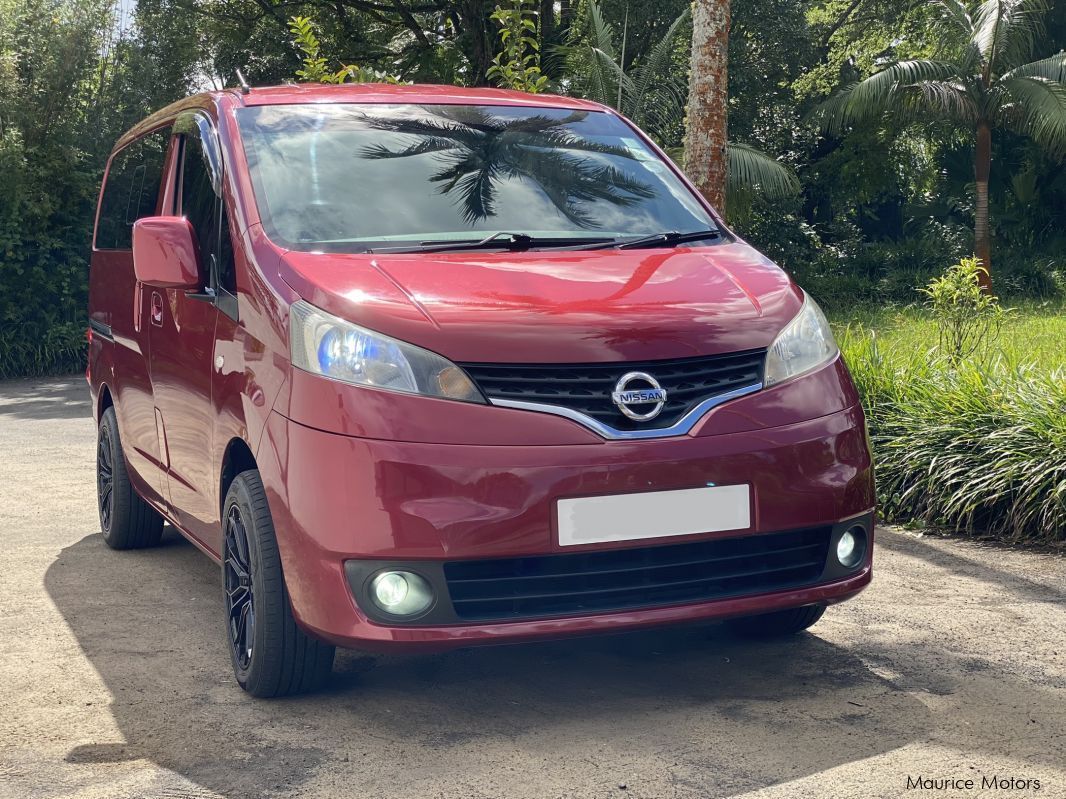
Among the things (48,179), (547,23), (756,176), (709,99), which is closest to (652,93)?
(756,176)

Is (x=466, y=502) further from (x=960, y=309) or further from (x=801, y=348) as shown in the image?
(x=960, y=309)

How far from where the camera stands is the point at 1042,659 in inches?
167

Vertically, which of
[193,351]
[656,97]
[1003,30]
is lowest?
[193,351]

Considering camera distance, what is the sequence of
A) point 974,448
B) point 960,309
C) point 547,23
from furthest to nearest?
point 547,23
point 960,309
point 974,448

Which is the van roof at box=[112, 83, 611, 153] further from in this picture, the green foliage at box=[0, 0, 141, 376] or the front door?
the green foliage at box=[0, 0, 141, 376]

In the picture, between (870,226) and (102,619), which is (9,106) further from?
(870,226)

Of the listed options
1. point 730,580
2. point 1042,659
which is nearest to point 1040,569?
point 1042,659

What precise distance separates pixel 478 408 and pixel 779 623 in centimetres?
163

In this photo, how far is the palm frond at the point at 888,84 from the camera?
2208 cm

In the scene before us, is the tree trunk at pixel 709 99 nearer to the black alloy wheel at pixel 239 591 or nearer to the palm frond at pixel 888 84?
the black alloy wheel at pixel 239 591

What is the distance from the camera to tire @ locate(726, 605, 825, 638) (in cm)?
444

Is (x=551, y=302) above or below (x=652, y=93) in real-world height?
below

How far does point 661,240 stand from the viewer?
14.3 ft

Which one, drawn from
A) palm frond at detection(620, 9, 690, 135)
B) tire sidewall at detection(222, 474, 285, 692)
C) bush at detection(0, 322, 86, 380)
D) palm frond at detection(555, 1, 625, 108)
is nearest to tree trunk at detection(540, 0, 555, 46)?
palm frond at detection(555, 1, 625, 108)
